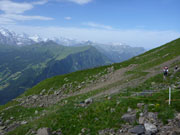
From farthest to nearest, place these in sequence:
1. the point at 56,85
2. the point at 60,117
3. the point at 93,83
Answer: the point at 56,85, the point at 93,83, the point at 60,117

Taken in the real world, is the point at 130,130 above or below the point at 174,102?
below

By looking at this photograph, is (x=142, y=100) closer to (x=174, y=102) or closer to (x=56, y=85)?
(x=174, y=102)

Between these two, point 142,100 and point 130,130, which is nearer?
point 130,130

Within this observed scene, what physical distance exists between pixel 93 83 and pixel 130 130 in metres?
28.2

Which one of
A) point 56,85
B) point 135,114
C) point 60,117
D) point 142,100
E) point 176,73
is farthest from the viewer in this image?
point 56,85

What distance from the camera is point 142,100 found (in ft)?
56.4

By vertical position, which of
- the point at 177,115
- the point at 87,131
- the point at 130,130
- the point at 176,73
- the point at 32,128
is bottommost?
the point at 32,128

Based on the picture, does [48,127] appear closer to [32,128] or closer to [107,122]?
[32,128]

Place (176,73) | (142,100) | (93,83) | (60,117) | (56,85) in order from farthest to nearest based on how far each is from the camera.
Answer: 1. (56,85)
2. (93,83)
3. (176,73)
4. (60,117)
5. (142,100)

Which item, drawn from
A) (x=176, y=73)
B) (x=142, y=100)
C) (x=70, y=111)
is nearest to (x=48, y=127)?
(x=70, y=111)

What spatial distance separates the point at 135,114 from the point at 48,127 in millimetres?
10081

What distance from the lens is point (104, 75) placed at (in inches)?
1764

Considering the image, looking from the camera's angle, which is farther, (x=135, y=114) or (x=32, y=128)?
(x=32, y=128)

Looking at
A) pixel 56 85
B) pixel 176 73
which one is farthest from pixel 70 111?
pixel 56 85
